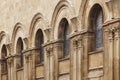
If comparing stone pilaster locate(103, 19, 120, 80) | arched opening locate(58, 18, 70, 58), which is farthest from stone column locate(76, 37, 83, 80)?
stone pilaster locate(103, 19, 120, 80)

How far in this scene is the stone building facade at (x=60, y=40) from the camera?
23938 mm

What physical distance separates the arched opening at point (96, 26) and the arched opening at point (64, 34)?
2.87 metres

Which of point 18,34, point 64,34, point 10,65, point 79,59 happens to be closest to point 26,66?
point 18,34

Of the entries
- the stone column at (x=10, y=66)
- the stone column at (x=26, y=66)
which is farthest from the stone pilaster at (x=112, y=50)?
the stone column at (x=10, y=66)

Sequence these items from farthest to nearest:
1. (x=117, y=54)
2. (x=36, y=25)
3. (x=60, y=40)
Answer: (x=36, y=25), (x=60, y=40), (x=117, y=54)

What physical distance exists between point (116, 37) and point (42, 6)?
888cm

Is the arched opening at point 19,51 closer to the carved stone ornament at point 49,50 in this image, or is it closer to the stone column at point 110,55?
the carved stone ornament at point 49,50

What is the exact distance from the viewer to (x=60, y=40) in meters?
29.4

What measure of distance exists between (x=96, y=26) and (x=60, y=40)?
3622 mm

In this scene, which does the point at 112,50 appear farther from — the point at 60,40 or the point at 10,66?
the point at 10,66

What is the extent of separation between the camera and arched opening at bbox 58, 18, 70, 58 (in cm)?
2911

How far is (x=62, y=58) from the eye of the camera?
29.1 meters

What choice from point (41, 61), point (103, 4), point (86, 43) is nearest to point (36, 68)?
point (41, 61)

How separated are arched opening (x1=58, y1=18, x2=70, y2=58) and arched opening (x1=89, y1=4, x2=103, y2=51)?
9.43 feet
